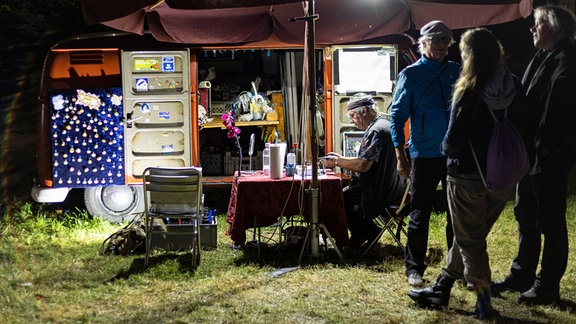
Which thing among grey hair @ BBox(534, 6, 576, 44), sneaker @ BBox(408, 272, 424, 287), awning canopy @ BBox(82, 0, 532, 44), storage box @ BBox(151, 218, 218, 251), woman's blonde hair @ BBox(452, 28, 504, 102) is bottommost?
sneaker @ BBox(408, 272, 424, 287)

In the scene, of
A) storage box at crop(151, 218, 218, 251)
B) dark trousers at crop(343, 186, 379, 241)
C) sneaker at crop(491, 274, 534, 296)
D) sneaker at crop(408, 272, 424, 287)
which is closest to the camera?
sneaker at crop(491, 274, 534, 296)

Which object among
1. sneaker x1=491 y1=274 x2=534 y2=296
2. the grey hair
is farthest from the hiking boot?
the grey hair

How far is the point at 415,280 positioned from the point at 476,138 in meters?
1.38

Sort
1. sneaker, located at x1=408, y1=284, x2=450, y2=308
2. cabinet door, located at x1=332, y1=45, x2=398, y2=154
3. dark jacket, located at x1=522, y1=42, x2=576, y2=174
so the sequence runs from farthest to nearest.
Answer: cabinet door, located at x1=332, y1=45, x2=398, y2=154 < sneaker, located at x1=408, y1=284, x2=450, y2=308 < dark jacket, located at x1=522, y1=42, x2=576, y2=174

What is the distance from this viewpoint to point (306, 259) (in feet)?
20.0

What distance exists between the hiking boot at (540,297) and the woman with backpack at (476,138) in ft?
1.87

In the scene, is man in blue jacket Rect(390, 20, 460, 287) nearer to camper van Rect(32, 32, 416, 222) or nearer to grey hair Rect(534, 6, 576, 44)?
grey hair Rect(534, 6, 576, 44)

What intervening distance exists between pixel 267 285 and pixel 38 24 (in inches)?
509

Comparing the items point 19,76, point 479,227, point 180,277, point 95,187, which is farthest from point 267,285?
point 19,76

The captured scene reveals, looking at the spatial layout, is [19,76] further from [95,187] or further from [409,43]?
[409,43]

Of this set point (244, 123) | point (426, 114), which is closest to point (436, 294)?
point (426, 114)

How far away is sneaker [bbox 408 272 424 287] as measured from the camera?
5.08 metres

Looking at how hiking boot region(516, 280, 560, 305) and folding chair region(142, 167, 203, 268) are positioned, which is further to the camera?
folding chair region(142, 167, 203, 268)

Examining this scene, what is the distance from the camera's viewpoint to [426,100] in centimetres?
490
